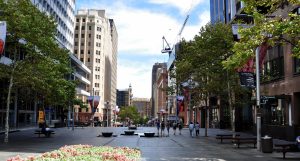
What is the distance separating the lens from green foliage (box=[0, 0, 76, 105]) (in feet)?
105

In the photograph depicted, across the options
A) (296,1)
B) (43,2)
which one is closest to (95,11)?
(43,2)

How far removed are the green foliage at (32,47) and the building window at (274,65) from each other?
788 inches

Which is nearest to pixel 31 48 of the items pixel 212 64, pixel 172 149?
pixel 172 149

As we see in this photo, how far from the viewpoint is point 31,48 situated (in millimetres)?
33625

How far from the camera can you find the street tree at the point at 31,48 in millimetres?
32094

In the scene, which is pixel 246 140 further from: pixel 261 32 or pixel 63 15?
pixel 63 15

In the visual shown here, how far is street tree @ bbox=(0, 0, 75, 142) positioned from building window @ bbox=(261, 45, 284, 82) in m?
20.0

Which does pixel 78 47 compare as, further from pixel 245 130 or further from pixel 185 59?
Result: pixel 185 59

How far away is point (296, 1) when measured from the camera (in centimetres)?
1730

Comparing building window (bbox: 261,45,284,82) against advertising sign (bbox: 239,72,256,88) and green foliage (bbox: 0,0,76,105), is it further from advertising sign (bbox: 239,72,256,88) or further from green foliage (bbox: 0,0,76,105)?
green foliage (bbox: 0,0,76,105)

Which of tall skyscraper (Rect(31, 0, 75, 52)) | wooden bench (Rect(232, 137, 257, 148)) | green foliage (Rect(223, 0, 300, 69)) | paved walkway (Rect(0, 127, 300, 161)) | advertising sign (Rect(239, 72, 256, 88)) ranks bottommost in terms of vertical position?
paved walkway (Rect(0, 127, 300, 161))

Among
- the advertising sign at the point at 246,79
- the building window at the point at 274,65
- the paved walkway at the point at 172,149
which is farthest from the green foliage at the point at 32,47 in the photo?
the building window at the point at 274,65

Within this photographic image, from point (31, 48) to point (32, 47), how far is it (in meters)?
0.12

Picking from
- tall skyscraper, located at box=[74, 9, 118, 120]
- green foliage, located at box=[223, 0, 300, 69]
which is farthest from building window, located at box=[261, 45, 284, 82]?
tall skyscraper, located at box=[74, 9, 118, 120]
